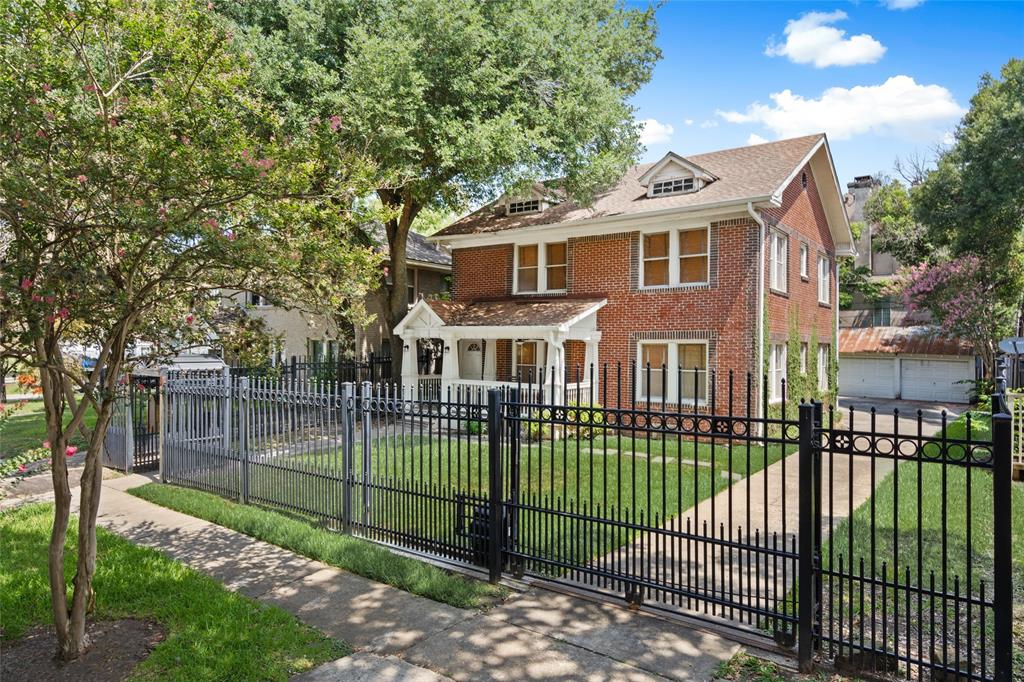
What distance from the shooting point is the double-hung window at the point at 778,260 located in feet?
54.7

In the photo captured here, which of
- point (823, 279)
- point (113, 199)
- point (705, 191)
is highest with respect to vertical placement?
point (705, 191)

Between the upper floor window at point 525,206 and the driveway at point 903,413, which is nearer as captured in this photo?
the driveway at point 903,413

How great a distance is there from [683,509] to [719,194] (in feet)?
34.0

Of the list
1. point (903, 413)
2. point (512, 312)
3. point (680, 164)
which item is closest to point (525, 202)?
point (512, 312)

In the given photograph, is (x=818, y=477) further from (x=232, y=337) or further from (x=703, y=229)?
(x=703, y=229)

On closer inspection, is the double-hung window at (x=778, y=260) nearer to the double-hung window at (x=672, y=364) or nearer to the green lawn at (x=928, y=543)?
the double-hung window at (x=672, y=364)

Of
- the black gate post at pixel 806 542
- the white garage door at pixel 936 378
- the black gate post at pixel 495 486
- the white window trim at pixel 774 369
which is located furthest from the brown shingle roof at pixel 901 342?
the black gate post at pixel 495 486

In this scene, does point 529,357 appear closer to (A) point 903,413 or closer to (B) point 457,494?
(B) point 457,494

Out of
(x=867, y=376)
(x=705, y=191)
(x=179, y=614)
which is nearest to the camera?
(x=179, y=614)

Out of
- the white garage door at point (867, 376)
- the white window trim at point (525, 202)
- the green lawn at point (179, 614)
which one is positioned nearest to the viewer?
the green lawn at point (179, 614)

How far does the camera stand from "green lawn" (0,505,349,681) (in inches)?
173

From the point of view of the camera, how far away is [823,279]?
21.1 metres

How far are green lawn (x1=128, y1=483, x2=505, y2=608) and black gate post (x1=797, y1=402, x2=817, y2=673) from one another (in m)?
2.57

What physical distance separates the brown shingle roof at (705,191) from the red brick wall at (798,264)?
0.81 meters
